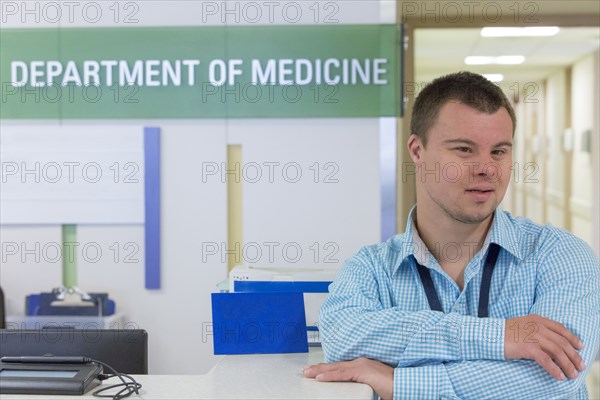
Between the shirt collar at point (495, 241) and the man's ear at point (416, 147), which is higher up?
the man's ear at point (416, 147)

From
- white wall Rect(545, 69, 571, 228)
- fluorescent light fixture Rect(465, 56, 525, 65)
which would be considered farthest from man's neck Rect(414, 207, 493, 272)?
white wall Rect(545, 69, 571, 228)

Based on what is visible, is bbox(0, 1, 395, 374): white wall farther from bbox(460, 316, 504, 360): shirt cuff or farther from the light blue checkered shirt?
bbox(460, 316, 504, 360): shirt cuff

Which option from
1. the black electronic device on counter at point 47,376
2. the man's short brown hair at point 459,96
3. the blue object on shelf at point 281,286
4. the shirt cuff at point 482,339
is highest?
the man's short brown hair at point 459,96

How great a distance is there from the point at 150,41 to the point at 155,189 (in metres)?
0.67

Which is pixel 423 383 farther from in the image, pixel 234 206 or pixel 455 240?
pixel 234 206

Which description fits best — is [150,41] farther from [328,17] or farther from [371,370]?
[371,370]

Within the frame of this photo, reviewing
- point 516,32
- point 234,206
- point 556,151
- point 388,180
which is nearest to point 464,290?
point 388,180

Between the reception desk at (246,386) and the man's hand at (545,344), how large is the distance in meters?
0.33

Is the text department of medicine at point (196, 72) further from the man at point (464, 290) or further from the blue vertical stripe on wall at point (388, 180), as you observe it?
the man at point (464, 290)

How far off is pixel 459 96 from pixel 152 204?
198cm

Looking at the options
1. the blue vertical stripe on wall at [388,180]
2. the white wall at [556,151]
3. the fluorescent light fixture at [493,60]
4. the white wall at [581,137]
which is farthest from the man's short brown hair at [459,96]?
the white wall at [556,151]

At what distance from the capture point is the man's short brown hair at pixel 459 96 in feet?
6.50

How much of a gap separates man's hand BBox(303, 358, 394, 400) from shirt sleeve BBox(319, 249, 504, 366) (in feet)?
0.13

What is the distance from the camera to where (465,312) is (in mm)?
1932
